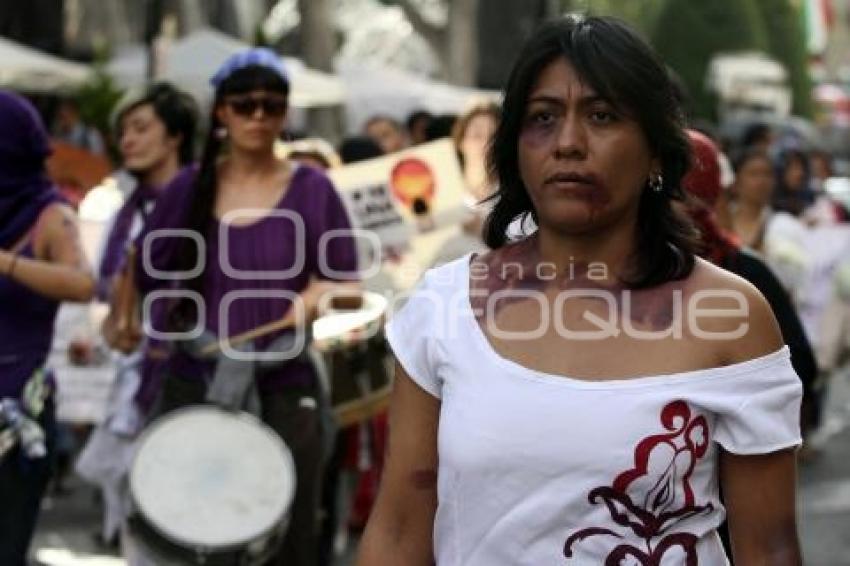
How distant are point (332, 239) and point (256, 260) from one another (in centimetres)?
34

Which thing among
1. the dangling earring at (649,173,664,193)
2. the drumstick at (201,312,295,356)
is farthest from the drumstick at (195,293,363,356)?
the dangling earring at (649,173,664,193)

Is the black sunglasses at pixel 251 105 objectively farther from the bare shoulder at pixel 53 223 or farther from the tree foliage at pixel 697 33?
the tree foliage at pixel 697 33

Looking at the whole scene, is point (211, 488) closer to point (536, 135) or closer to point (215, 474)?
point (215, 474)

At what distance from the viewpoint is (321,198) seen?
6617 millimetres

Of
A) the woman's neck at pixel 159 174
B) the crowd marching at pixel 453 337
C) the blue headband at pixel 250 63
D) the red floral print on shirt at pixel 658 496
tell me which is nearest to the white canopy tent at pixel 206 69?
the crowd marching at pixel 453 337

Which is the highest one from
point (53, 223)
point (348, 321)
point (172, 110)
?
point (53, 223)

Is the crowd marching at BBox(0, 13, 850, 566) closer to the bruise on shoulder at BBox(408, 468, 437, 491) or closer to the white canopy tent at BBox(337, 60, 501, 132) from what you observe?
the bruise on shoulder at BBox(408, 468, 437, 491)

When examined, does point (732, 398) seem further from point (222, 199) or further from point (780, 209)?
point (780, 209)

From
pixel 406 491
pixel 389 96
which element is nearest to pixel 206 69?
pixel 389 96

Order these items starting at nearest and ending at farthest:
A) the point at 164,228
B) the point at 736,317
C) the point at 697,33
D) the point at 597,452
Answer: the point at 597,452 → the point at 736,317 → the point at 164,228 → the point at 697,33

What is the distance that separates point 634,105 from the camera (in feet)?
10.7

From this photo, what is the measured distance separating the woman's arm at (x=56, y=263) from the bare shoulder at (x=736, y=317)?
3.03 metres

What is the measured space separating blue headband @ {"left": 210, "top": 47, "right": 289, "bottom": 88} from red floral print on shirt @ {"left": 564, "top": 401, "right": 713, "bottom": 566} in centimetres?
382

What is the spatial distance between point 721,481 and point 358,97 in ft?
96.1
